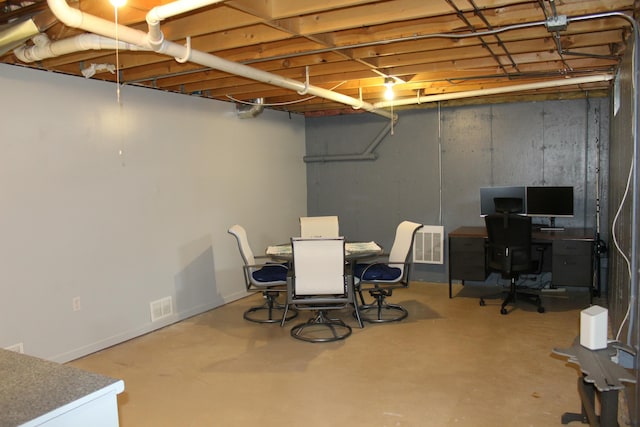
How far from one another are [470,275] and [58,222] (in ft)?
14.4

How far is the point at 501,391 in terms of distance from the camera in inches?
138

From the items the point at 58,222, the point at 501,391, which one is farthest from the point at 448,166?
the point at 58,222

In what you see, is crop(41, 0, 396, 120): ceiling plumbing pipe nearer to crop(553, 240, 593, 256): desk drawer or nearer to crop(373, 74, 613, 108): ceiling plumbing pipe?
crop(373, 74, 613, 108): ceiling plumbing pipe

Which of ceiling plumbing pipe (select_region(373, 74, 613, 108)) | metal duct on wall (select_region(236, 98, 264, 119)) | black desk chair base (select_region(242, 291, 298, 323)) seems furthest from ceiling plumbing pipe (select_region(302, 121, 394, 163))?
black desk chair base (select_region(242, 291, 298, 323))

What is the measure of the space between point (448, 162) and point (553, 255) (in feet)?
6.27

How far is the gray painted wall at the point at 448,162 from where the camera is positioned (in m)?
6.10

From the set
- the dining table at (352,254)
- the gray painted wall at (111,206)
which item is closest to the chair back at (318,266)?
the dining table at (352,254)

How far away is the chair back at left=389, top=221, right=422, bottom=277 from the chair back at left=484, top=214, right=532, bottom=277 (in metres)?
0.93

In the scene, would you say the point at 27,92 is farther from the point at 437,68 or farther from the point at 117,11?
the point at 437,68

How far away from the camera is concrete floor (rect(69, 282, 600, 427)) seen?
3.23m

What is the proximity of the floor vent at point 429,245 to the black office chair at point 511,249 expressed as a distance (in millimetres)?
1208

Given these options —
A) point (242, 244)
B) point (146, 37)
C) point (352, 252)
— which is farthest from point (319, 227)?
point (146, 37)

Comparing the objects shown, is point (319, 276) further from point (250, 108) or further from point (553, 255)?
point (553, 255)

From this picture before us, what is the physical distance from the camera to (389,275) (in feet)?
16.7
